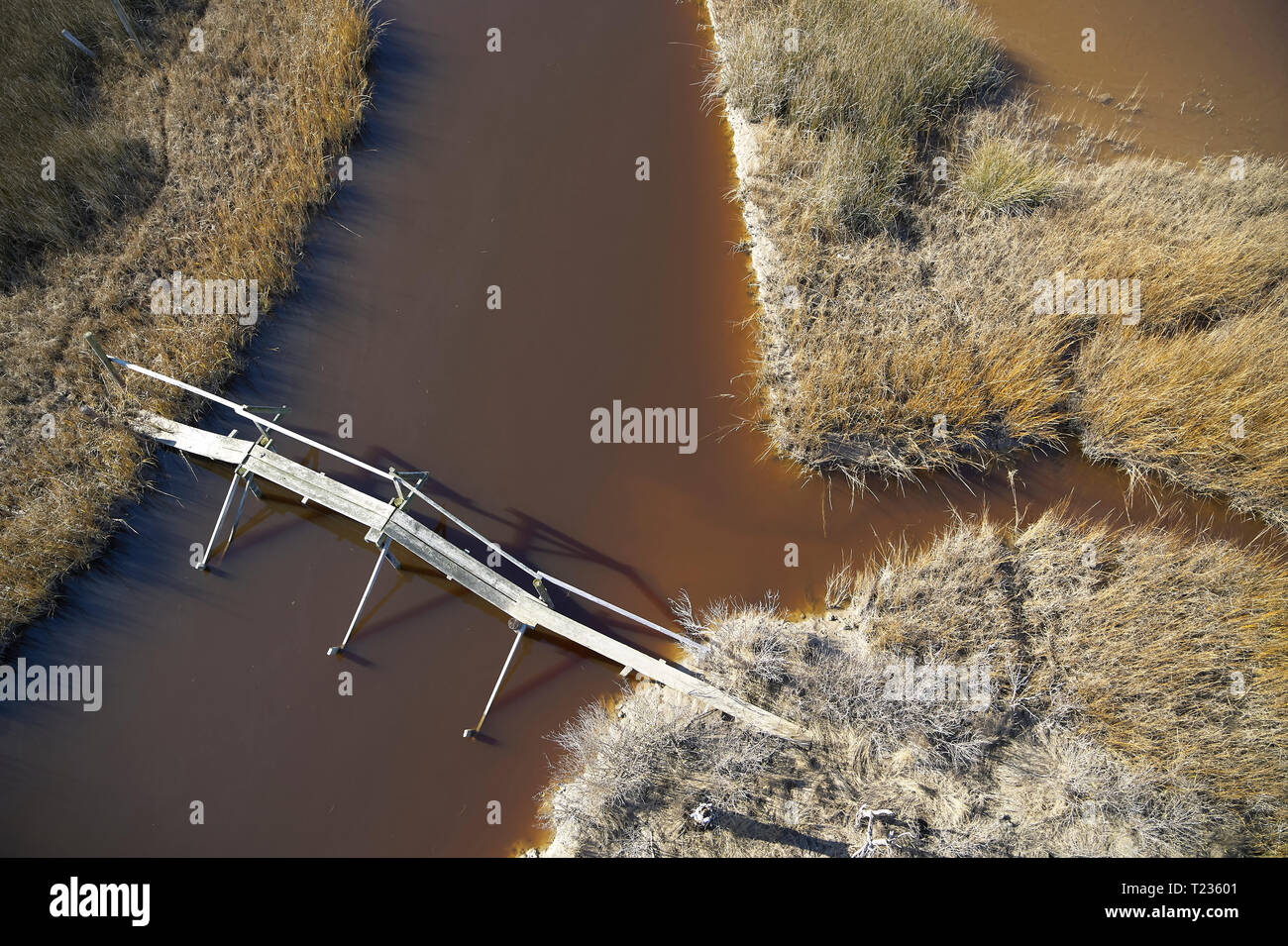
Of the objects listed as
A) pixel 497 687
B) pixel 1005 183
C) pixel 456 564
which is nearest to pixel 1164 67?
pixel 1005 183

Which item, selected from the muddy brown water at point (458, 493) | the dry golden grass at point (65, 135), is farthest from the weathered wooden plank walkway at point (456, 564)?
the dry golden grass at point (65, 135)

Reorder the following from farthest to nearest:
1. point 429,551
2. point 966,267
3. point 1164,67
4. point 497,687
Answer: point 1164,67, point 966,267, point 429,551, point 497,687

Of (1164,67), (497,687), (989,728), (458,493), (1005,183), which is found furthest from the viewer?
(1164,67)

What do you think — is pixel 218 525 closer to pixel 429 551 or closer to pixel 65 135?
pixel 429 551

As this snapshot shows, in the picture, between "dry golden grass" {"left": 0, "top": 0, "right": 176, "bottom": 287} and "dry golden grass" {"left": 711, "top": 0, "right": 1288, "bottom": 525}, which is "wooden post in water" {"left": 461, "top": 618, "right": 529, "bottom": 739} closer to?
"dry golden grass" {"left": 711, "top": 0, "right": 1288, "bottom": 525}

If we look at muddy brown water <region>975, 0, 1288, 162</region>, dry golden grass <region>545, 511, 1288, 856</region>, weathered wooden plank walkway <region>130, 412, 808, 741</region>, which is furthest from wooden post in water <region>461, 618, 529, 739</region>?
muddy brown water <region>975, 0, 1288, 162</region>

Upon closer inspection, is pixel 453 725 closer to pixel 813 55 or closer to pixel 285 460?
pixel 285 460

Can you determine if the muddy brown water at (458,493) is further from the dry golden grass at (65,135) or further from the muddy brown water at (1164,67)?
the muddy brown water at (1164,67)
